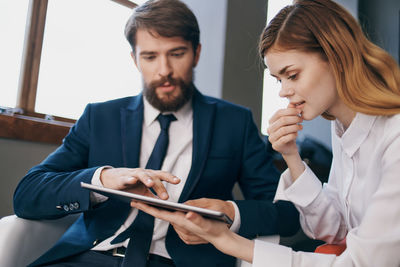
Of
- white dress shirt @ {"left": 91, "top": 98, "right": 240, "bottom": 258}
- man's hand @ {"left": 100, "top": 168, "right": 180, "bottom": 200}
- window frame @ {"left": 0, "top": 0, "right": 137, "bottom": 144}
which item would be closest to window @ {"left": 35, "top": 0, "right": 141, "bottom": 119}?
window frame @ {"left": 0, "top": 0, "right": 137, "bottom": 144}

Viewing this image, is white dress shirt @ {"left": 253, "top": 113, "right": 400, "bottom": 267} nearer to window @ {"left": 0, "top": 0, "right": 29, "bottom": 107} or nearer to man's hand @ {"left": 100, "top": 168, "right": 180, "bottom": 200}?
man's hand @ {"left": 100, "top": 168, "right": 180, "bottom": 200}

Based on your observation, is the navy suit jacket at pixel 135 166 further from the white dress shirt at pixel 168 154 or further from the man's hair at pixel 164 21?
the man's hair at pixel 164 21

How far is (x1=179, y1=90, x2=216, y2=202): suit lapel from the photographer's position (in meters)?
1.37

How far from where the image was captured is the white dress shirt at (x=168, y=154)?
4.19 feet

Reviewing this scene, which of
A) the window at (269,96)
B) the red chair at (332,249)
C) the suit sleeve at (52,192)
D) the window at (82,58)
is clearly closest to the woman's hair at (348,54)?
the red chair at (332,249)

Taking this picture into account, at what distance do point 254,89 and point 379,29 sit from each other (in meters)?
2.44

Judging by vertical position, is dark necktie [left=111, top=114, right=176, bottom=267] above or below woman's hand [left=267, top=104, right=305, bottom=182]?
below

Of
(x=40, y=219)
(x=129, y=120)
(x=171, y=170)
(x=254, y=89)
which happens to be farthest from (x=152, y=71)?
(x=254, y=89)

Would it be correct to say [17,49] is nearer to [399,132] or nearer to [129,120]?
[129,120]

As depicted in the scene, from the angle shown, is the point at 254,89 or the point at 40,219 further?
the point at 254,89

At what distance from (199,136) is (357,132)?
0.64m

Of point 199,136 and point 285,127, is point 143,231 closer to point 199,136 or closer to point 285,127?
point 199,136

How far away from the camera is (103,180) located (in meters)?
1.15

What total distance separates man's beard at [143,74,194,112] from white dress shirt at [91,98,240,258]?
0.10 ft
